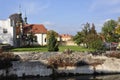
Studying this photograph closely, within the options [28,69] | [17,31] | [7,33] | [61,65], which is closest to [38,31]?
[17,31]

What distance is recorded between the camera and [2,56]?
130 feet

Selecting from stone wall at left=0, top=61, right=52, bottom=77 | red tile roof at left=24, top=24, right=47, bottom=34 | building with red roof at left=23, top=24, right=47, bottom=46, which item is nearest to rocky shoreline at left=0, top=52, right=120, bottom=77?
stone wall at left=0, top=61, right=52, bottom=77

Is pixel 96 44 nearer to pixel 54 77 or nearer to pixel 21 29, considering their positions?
pixel 54 77

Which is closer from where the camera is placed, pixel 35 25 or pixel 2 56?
pixel 2 56

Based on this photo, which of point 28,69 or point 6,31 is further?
point 6,31

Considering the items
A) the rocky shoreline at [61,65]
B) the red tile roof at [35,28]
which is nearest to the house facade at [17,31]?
the red tile roof at [35,28]

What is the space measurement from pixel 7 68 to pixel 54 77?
16.6 ft

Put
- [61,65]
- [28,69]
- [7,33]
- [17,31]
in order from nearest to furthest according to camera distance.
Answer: [28,69] → [61,65] → [7,33] → [17,31]

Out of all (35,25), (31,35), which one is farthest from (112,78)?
(35,25)

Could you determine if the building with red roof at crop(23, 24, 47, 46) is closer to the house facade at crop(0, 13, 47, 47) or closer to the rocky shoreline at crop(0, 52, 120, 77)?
the house facade at crop(0, 13, 47, 47)

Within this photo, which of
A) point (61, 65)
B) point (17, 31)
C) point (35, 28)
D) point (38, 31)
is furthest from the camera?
point (35, 28)

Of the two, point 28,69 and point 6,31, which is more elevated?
point 6,31

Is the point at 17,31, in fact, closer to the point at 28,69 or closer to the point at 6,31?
the point at 6,31

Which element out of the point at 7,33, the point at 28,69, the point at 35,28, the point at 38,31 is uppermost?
the point at 35,28
